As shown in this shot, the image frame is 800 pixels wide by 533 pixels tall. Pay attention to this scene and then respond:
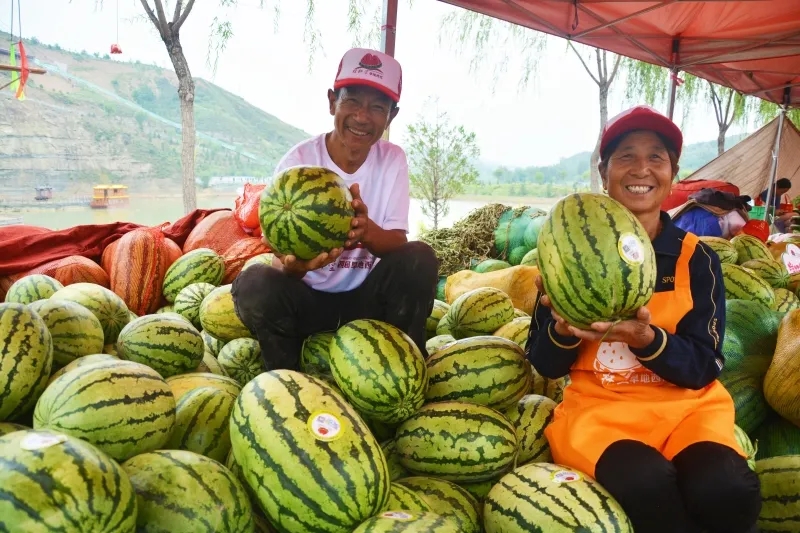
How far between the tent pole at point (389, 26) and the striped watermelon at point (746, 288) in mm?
2848

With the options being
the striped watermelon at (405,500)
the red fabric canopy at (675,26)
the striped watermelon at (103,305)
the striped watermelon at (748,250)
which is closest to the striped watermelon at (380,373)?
the striped watermelon at (405,500)

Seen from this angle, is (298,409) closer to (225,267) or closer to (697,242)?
(697,242)

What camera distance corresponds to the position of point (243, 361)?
2.80 meters

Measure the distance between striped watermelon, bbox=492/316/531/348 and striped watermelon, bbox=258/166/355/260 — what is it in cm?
123

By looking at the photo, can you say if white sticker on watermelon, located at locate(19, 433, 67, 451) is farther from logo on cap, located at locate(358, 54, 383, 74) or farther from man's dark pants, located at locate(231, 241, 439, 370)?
logo on cap, located at locate(358, 54, 383, 74)

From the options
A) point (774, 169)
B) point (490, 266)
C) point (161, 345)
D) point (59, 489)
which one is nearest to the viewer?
point (59, 489)

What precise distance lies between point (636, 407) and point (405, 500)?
897 mm

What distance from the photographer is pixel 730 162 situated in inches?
431

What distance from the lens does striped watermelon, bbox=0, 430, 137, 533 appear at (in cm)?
110

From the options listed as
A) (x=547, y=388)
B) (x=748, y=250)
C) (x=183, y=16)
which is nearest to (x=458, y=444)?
(x=547, y=388)

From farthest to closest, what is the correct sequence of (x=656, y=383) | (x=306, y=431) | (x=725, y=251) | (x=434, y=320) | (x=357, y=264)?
1. (x=725, y=251)
2. (x=434, y=320)
3. (x=357, y=264)
4. (x=656, y=383)
5. (x=306, y=431)

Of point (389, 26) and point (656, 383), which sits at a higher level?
point (389, 26)

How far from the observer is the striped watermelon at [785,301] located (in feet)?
11.6

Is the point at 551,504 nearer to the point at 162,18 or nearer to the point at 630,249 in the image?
the point at 630,249
